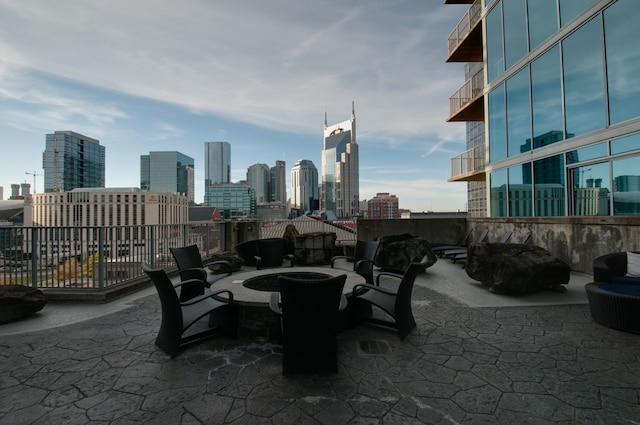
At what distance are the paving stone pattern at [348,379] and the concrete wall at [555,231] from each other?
3413 mm

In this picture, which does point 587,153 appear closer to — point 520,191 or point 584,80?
point 584,80

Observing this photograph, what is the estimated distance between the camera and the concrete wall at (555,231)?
19.0 feet

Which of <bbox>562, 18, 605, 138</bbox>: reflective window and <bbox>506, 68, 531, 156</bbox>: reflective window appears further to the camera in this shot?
<bbox>506, 68, 531, 156</bbox>: reflective window

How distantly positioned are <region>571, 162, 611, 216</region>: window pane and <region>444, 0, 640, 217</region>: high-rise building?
25 mm

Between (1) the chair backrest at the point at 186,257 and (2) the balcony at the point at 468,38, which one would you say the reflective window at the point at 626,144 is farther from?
(1) the chair backrest at the point at 186,257

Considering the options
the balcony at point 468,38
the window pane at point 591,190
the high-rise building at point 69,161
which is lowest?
the window pane at point 591,190

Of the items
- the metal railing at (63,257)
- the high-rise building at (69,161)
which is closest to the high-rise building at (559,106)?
the metal railing at (63,257)

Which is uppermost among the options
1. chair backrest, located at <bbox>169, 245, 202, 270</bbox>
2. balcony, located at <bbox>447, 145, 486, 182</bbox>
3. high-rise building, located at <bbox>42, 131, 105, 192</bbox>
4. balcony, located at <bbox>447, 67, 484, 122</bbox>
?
high-rise building, located at <bbox>42, 131, 105, 192</bbox>

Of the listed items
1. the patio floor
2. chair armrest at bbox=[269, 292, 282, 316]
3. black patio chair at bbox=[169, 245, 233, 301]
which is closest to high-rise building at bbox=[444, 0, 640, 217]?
the patio floor

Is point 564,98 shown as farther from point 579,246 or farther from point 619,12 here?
point 579,246

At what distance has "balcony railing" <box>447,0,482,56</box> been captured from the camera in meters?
13.2

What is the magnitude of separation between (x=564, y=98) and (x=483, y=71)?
17.8 feet

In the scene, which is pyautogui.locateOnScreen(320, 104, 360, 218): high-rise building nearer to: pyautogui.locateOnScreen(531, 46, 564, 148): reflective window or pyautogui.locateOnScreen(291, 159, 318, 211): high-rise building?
pyautogui.locateOnScreen(291, 159, 318, 211): high-rise building

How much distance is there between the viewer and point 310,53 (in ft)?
34.7
